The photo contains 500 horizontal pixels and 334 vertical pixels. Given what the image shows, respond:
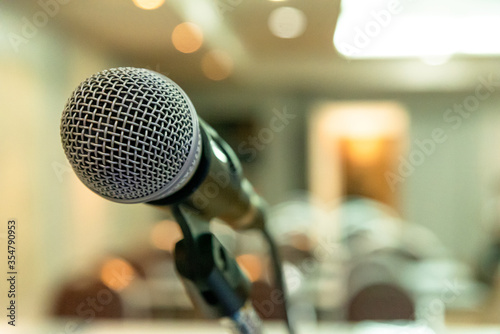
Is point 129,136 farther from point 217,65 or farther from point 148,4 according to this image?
point 217,65

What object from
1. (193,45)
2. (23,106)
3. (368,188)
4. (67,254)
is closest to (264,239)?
(23,106)

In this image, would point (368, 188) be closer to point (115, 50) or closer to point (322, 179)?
point (322, 179)

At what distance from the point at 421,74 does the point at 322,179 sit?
5.26ft

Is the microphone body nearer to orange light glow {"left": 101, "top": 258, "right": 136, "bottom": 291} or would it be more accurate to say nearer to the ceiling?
orange light glow {"left": 101, "top": 258, "right": 136, "bottom": 291}

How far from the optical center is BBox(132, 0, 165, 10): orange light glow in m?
2.94

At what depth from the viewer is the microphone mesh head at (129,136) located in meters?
0.32

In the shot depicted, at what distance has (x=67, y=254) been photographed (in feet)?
11.8

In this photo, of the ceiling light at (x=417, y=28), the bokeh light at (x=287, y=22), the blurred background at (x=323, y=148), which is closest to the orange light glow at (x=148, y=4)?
the blurred background at (x=323, y=148)

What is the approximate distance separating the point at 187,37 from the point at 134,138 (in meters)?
3.82

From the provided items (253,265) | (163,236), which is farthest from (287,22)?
(253,265)

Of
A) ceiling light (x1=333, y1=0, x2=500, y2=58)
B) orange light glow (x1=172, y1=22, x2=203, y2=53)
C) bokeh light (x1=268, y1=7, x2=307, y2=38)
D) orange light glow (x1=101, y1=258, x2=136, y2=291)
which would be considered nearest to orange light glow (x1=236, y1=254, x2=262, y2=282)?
orange light glow (x1=101, y1=258, x2=136, y2=291)

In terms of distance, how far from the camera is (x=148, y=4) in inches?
119

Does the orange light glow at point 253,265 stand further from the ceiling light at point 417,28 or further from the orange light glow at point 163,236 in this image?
the ceiling light at point 417,28

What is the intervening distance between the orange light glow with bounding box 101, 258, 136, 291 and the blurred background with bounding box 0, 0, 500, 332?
0.4 inches
